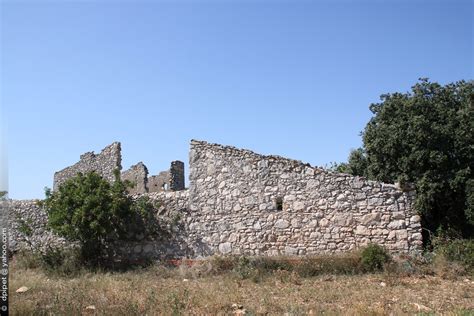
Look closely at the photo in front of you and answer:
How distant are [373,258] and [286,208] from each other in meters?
2.94

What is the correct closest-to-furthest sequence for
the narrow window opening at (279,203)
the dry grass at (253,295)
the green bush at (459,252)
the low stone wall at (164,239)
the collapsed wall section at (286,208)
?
the dry grass at (253,295) < the green bush at (459,252) < the collapsed wall section at (286,208) < the narrow window opening at (279,203) < the low stone wall at (164,239)

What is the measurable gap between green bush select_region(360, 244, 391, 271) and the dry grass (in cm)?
52

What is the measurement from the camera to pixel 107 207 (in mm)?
14414

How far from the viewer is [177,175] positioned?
73.7 ft

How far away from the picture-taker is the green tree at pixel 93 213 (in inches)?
558

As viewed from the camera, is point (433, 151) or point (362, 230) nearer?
point (362, 230)

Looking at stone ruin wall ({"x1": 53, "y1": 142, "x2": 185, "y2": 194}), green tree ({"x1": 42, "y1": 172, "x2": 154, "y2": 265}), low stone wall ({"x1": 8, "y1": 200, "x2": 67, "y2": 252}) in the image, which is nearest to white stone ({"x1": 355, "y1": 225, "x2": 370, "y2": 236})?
green tree ({"x1": 42, "y1": 172, "x2": 154, "y2": 265})

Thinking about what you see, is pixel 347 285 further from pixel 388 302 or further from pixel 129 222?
pixel 129 222

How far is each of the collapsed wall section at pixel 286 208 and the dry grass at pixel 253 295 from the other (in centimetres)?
177

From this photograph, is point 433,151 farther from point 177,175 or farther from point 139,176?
point 139,176

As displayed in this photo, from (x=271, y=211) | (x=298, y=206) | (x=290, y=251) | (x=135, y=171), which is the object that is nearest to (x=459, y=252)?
(x=298, y=206)

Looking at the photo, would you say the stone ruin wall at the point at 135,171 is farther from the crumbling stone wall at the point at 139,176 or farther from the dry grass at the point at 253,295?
the dry grass at the point at 253,295

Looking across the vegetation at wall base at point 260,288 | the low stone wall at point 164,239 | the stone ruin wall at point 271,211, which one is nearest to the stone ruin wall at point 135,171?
the low stone wall at point 164,239

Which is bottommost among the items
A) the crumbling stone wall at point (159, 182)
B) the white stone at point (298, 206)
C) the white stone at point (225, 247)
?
the white stone at point (225, 247)
